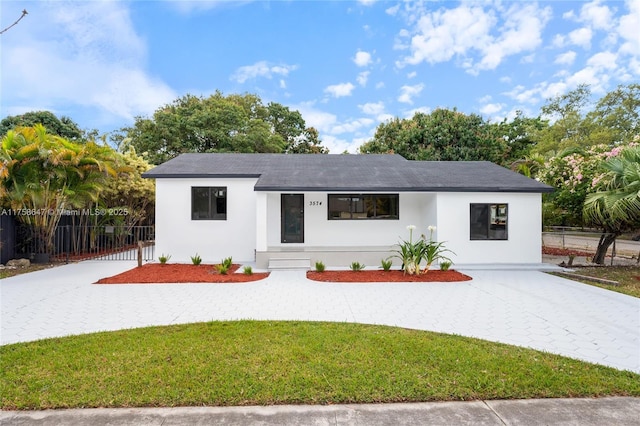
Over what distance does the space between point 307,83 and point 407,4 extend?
1120cm

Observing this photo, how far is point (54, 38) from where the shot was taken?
11.2 meters

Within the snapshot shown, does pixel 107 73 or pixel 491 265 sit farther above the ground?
pixel 107 73

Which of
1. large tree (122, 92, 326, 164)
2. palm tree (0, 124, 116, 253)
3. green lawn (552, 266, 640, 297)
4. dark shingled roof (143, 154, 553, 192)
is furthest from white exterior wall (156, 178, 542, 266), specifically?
large tree (122, 92, 326, 164)

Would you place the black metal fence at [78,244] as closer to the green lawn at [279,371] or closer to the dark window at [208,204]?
the dark window at [208,204]

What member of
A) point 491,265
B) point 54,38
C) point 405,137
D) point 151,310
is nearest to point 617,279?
point 491,265

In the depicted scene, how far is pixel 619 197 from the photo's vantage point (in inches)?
336

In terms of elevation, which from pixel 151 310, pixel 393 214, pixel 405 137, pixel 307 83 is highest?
pixel 307 83

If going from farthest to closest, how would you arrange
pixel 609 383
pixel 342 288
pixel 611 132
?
pixel 611 132 → pixel 342 288 → pixel 609 383

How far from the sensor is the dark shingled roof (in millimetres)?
10477

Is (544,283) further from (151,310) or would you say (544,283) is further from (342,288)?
(151,310)

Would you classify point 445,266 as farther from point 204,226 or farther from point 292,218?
point 204,226

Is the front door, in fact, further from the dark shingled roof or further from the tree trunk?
the tree trunk

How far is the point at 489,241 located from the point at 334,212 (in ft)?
18.3

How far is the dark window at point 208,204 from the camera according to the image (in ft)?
37.4
